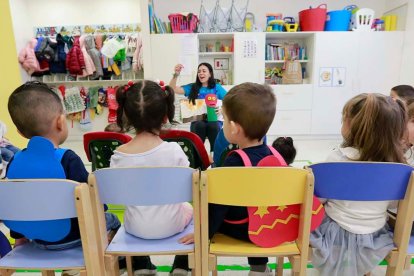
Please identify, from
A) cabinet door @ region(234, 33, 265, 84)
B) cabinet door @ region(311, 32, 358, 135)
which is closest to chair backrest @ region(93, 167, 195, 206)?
cabinet door @ region(234, 33, 265, 84)

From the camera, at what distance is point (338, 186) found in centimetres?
104

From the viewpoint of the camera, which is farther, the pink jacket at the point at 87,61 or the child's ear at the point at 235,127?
the pink jacket at the point at 87,61

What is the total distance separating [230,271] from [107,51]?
4.03 m

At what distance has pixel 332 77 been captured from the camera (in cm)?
472

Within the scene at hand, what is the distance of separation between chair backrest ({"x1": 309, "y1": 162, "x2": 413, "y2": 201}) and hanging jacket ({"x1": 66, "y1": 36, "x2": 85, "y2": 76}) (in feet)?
14.6

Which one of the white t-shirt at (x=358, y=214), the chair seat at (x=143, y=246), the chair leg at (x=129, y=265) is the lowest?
the chair leg at (x=129, y=265)

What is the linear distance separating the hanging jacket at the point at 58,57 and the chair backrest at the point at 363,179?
184 inches

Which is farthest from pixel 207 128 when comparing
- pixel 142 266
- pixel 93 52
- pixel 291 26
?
pixel 93 52

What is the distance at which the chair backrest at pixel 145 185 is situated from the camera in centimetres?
98

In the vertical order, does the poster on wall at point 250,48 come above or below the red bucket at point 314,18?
below

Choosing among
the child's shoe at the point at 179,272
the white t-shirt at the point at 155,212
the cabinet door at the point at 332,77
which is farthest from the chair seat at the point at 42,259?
the cabinet door at the point at 332,77

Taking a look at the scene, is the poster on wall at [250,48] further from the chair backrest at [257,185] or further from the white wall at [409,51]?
the chair backrest at [257,185]

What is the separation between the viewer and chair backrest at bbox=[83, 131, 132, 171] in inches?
67.8

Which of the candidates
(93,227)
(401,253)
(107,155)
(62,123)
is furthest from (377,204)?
(107,155)
